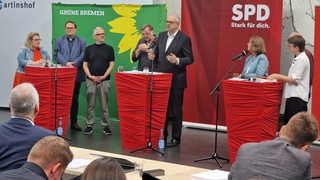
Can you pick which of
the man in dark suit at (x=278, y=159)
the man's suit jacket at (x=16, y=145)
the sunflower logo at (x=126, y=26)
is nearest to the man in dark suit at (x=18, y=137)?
the man's suit jacket at (x=16, y=145)

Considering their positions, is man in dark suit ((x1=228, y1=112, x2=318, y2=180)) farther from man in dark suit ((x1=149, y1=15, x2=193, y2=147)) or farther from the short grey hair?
man in dark suit ((x1=149, y1=15, x2=193, y2=147))

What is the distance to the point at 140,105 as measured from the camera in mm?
7730

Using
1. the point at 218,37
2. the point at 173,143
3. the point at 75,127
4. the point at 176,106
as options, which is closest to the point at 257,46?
the point at 176,106

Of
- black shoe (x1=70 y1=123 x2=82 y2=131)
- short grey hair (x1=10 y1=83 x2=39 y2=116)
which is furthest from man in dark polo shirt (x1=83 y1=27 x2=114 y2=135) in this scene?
short grey hair (x1=10 y1=83 x2=39 y2=116)

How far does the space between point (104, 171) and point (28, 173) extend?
636 mm

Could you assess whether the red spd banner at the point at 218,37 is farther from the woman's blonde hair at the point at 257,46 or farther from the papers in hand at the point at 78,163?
the papers in hand at the point at 78,163

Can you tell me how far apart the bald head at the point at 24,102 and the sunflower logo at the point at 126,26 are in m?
6.29

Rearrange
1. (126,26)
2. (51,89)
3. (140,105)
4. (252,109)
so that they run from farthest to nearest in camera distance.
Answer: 1. (126,26)
2. (51,89)
3. (140,105)
4. (252,109)

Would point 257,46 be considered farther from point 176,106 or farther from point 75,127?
point 75,127

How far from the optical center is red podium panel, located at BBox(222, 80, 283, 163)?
688cm

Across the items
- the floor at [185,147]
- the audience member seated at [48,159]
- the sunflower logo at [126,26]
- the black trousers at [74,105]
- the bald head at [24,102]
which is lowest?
the floor at [185,147]

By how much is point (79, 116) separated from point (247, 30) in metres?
3.55

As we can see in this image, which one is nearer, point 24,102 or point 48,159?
point 48,159

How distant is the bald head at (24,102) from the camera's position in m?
3.73
